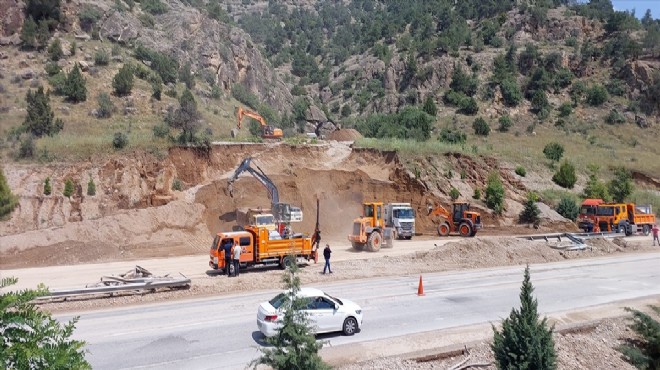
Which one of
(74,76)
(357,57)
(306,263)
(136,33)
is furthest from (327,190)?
(357,57)

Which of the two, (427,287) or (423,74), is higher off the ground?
(423,74)

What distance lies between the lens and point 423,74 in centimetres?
8888

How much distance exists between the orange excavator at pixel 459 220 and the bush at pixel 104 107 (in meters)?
30.4

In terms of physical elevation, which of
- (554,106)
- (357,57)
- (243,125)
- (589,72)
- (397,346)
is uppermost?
(357,57)

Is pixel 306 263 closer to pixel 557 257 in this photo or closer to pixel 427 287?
pixel 427 287

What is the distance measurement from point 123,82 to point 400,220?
30.7 m

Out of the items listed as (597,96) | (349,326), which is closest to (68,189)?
(349,326)

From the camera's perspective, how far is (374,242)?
113 feet

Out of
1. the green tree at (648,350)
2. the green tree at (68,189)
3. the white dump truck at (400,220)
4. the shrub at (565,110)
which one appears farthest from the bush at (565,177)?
the green tree at (648,350)

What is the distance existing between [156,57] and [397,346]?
54580 millimetres

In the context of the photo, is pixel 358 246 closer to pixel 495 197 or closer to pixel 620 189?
pixel 495 197

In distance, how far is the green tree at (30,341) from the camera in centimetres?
587

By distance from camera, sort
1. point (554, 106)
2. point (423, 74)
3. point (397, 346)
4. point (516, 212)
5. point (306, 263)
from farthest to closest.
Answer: point (423, 74), point (554, 106), point (516, 212), point (306, 263), point (397, 346)

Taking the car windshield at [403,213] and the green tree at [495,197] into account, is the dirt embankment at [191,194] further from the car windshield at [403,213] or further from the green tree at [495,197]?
the car windshield at [403,213]
